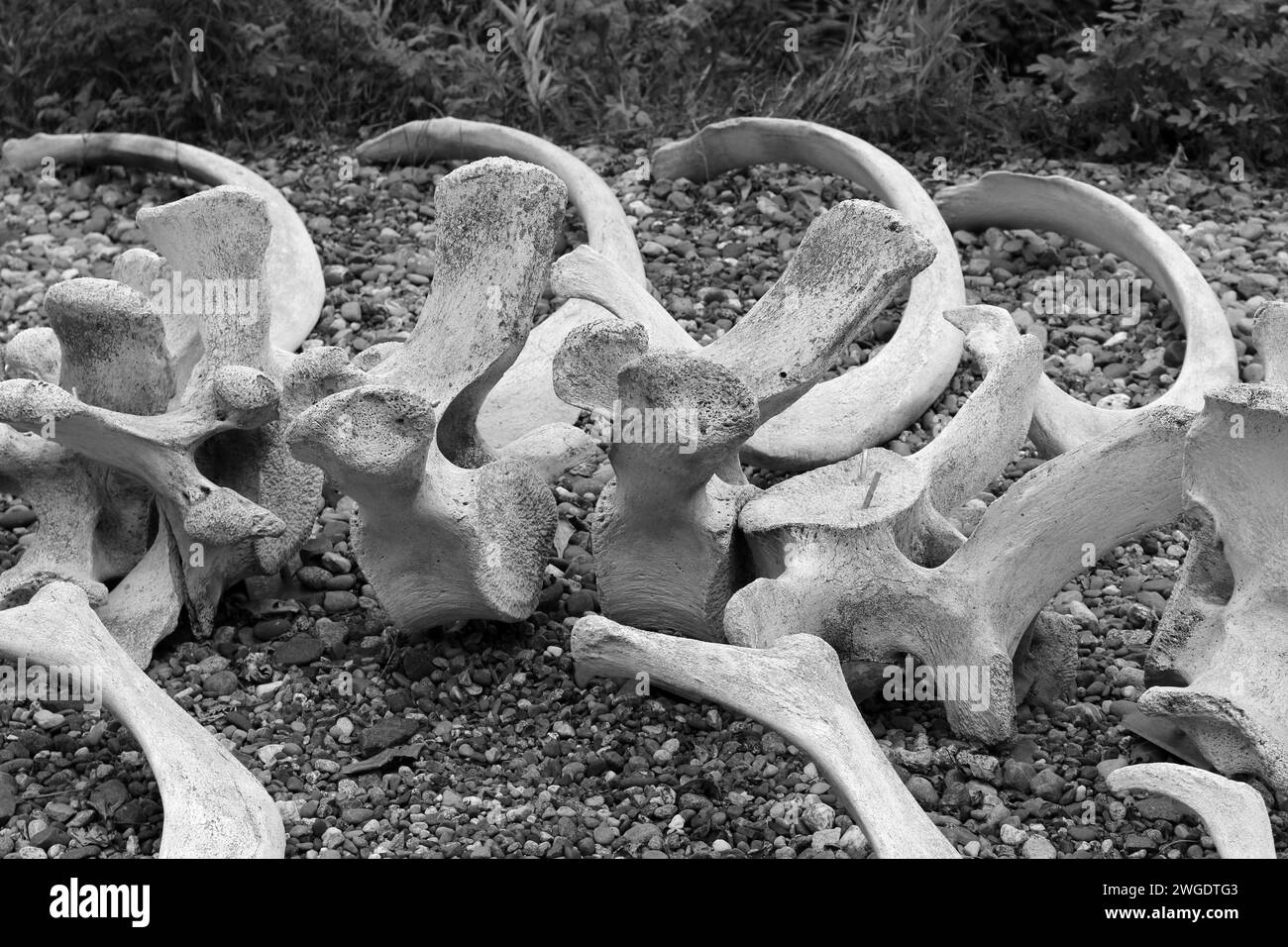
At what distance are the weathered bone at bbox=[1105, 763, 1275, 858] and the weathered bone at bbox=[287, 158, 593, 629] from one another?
4.09ft

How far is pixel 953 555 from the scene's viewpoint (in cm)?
323

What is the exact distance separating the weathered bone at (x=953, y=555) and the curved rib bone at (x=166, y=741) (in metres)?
0.90

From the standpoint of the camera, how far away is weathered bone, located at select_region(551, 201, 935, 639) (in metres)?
2.95

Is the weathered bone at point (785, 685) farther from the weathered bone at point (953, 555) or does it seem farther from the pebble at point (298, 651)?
the pebble at point (298, 651)

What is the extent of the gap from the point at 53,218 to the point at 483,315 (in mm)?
2691

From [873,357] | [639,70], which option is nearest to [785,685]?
[873,357]

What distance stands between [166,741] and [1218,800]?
5.77ft

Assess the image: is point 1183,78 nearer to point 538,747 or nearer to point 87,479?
point 538,747

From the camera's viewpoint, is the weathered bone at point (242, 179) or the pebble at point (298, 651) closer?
the pebble at point (298, 651)

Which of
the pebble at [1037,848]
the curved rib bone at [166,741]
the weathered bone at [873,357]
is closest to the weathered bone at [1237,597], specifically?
the pebble at [1037,848]

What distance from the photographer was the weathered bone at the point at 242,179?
473 cm
